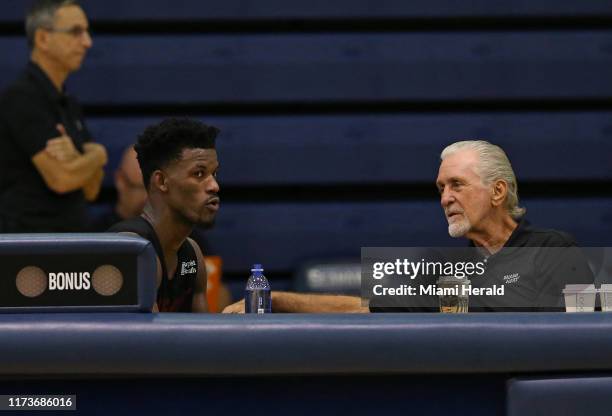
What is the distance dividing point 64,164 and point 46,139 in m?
0.11

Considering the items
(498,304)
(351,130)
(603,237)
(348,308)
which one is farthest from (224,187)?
(498,304)

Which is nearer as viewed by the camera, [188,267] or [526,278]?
[526,278]

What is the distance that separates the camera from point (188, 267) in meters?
2.93

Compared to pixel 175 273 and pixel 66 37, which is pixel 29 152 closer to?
pixel 66 37

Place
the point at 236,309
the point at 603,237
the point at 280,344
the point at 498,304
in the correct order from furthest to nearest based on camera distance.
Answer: the point at 603,237
the point at 236,309
the point at 498,304
the point at 280,344

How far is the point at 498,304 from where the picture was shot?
234cm

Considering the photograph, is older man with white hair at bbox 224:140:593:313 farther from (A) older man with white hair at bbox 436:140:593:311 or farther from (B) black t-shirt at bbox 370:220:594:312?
(B) black t-shirt at bbox 370:220:594:312

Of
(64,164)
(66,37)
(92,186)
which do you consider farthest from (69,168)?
(66,37)

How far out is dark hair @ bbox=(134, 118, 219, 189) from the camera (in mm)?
2781

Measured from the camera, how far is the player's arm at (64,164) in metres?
4.03

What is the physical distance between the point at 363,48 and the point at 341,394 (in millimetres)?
3155

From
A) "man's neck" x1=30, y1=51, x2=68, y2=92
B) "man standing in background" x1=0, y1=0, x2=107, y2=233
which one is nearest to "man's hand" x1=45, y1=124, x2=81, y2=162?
"man standing in background" x1=0, y1=0, x2=107, y2=233

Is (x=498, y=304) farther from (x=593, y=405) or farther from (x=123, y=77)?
(x=123, y=77)

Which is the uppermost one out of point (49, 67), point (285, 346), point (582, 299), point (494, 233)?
point (49, 67)
